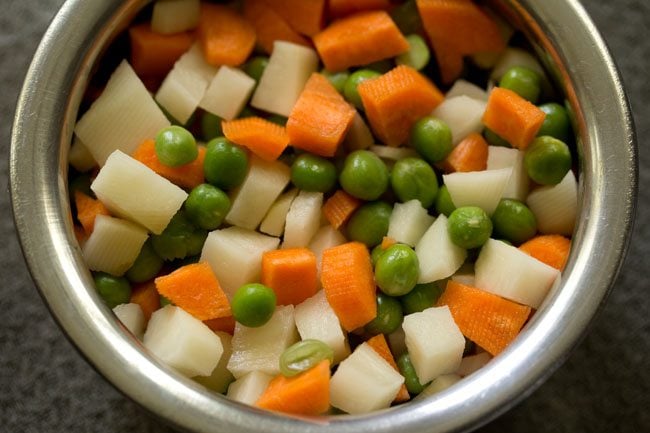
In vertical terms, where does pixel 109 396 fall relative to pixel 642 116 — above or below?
below

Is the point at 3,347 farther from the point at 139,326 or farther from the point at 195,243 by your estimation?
the point at 195,243

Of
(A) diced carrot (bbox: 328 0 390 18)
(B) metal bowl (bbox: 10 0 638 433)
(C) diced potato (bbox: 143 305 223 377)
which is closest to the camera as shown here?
(B) metal bowl (bbox: 10 0 638 433)

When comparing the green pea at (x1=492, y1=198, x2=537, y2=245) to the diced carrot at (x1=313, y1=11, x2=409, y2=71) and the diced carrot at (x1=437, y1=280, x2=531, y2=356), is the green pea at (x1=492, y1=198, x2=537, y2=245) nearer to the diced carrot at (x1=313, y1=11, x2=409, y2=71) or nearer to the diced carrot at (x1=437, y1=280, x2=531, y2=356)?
the diced carrot at (x1=437, y1=280, x2=531, y2=356)

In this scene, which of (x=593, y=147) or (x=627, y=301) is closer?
(x=593, y=147)

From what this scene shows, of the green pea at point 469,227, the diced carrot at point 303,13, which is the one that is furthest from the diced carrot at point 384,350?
the diced carrot at point 303,13

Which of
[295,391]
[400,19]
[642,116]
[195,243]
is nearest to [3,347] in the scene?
[195,243]

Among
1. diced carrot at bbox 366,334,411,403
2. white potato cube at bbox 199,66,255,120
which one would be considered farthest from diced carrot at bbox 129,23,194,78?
diced carrot at bbox 366,334,411,403

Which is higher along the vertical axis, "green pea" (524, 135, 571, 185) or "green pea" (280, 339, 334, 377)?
"green pea" (524, 135, 571, 185)
